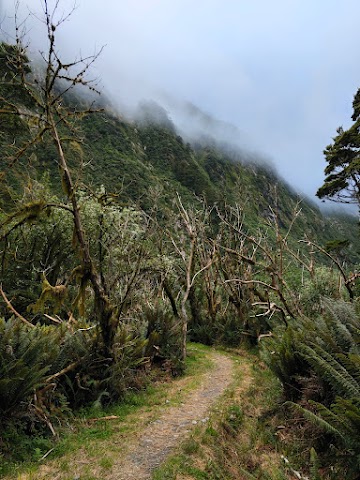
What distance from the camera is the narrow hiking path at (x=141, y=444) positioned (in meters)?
4.27

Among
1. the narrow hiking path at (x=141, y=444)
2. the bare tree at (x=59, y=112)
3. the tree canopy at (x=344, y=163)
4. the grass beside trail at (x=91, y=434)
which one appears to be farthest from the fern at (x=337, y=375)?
the tree canopy at (x=344, y=163)

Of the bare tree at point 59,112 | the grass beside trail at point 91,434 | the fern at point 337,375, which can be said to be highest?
the bare tree at point 59,112

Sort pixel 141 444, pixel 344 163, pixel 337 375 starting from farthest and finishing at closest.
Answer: pixel 344 163, pixel 141 444, pixel 337 375

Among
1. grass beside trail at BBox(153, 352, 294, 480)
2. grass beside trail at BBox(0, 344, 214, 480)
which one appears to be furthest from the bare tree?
grass beside trail at BBox(153, 352, 294, 480)

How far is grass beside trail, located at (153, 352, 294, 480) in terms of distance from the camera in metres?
4.30

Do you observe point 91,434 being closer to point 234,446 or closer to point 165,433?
point 165,433

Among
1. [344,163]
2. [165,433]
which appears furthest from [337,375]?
[344,163]

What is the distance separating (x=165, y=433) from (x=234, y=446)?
1.08 m

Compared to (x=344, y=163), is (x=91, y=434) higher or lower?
lower

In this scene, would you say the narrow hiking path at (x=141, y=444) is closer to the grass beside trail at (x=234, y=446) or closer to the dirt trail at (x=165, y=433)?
the dirt trail at (x=165, y=433)

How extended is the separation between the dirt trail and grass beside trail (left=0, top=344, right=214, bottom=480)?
8.7 inches

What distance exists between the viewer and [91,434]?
5.38 metres

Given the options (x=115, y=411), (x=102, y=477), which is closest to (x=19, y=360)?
(x=102, y=477)

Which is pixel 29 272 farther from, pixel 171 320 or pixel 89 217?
pixel 171 320
